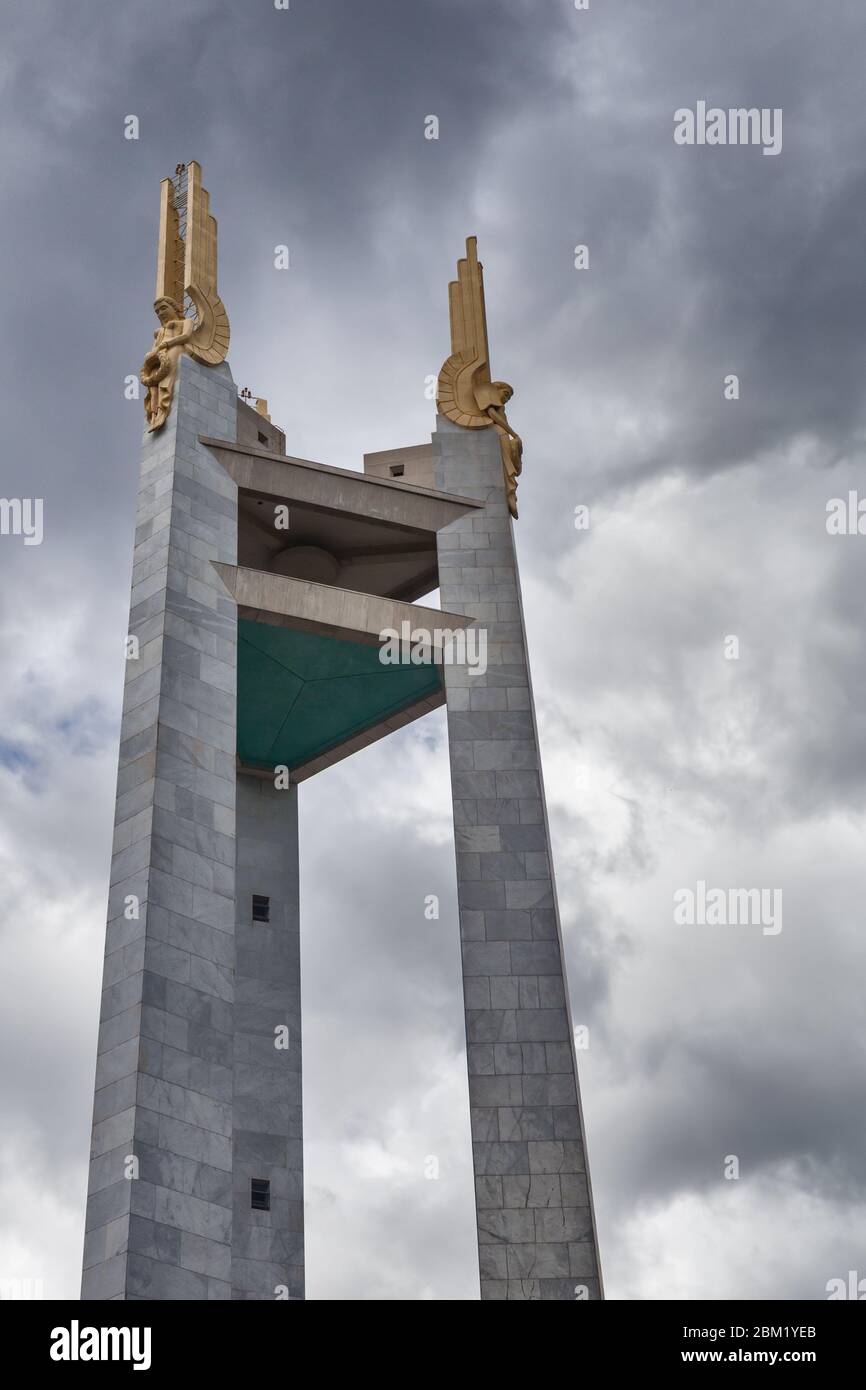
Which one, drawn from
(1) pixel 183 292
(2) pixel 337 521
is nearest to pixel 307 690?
(2) pixel 337 521

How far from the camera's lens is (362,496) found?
40.2 metres

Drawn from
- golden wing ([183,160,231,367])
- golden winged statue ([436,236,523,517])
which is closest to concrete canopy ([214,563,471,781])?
golden winged statue ([436,236,523,517])

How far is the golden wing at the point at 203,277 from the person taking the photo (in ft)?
131

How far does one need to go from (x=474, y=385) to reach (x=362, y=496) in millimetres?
4305

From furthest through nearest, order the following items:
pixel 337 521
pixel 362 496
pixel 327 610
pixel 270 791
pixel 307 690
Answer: pixel 270 791, pixel 307 690, pixel 337 521, pixel 362 496, pixel 327 610

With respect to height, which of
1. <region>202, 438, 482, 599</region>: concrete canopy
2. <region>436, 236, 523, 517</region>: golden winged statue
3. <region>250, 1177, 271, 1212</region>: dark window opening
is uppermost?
<region>436, 236, 523, 517</region>: golden winged statue

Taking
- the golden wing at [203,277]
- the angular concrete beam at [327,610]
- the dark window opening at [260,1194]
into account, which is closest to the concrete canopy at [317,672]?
the angular concrete beam at [327,610]

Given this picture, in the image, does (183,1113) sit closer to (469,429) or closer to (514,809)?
(514,809)

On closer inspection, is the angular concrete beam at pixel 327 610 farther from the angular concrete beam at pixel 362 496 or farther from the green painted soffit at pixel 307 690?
the angular concrete beam at pixel 362 496

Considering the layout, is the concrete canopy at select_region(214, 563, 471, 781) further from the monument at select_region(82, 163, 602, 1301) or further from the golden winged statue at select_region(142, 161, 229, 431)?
the golden winged statue at select_region(142, 161, 229, 431)

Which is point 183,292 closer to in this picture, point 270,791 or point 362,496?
point 362,496

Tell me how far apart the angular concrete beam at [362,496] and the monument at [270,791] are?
6 cm

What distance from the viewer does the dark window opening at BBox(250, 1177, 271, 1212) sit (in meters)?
38.3
